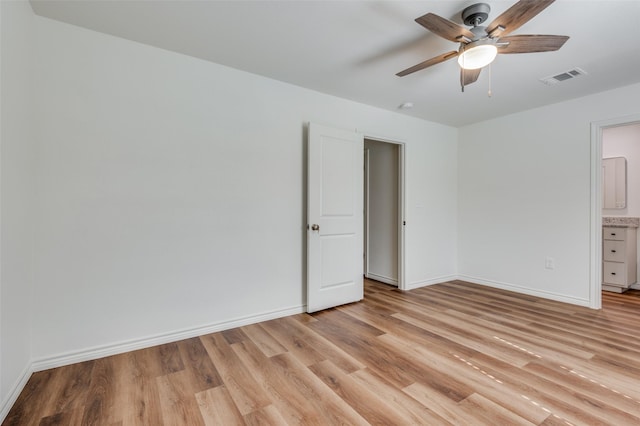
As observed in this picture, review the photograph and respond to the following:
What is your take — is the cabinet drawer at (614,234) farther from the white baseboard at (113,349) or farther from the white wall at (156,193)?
the white baseboard at (113,349)

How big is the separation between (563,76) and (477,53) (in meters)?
1.68

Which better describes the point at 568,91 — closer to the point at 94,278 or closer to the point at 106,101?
the point at 106,101

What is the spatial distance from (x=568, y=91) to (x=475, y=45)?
2249 millimetres

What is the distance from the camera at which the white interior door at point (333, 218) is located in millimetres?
3137

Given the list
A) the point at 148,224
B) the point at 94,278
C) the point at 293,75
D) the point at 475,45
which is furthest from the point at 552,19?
the point at 94,278

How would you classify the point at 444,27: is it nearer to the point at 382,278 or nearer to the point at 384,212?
the point at 384,212

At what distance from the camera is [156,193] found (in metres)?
2.42

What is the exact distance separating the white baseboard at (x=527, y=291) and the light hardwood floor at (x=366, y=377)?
0.52 metres

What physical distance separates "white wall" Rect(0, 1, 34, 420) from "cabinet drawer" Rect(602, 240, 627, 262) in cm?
631

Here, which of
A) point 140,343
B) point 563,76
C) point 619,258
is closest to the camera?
point 140,343

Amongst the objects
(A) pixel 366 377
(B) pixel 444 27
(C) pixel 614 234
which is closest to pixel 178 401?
(A) pixel 366 377

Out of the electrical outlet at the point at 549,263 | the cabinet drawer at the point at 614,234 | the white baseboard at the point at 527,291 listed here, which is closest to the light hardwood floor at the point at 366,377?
the white baseboard at the point at 527,291

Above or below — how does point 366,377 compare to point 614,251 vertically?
below

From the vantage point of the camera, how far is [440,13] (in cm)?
199
